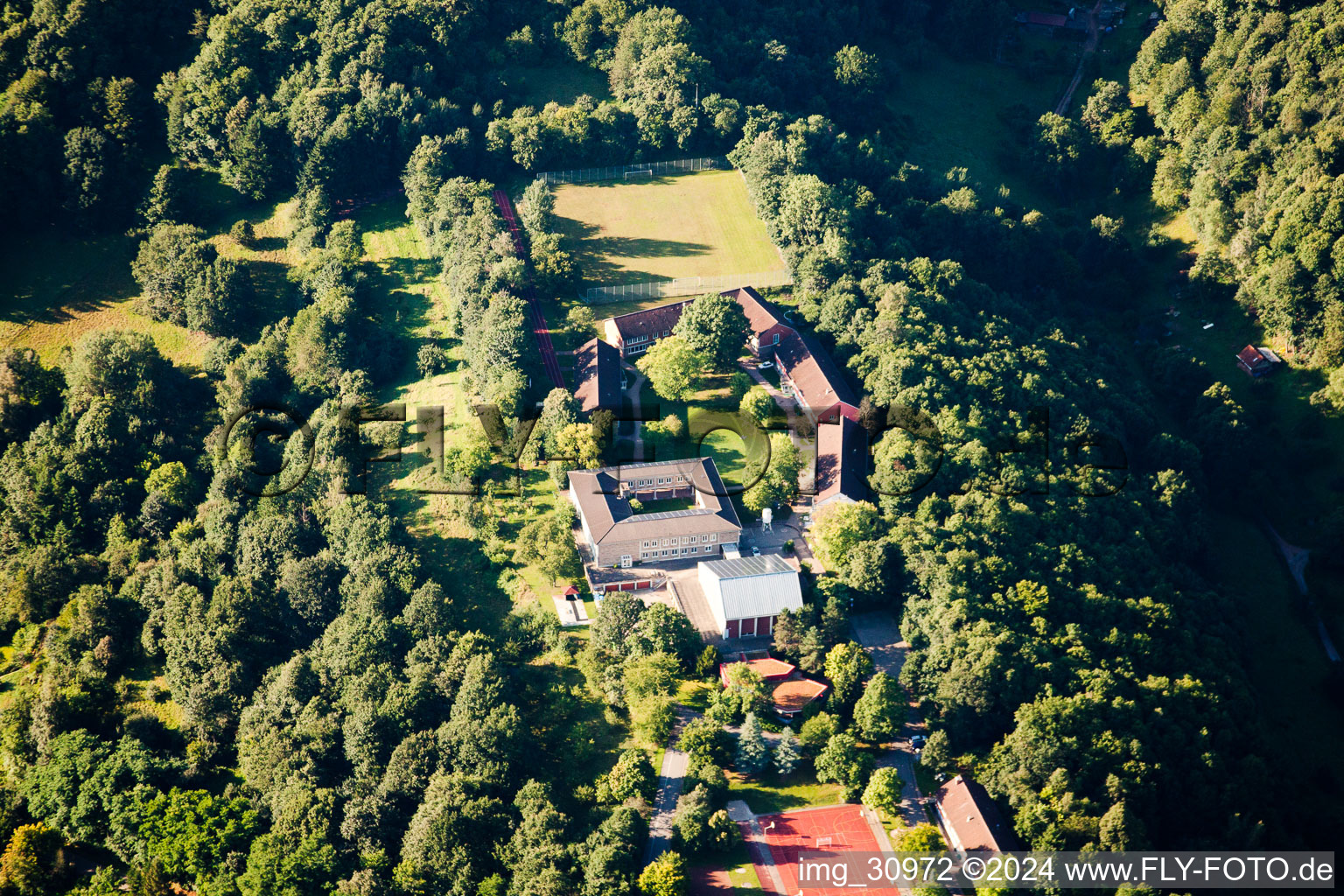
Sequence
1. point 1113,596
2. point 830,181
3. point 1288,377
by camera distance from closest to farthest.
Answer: point 1113,596 → point 1288,377 → point 830,181

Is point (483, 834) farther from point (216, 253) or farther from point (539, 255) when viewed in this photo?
point (216, 253)

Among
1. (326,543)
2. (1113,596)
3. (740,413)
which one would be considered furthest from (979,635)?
(326,543)

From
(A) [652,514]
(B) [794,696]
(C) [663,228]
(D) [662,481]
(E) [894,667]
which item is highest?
(C) [663,228]

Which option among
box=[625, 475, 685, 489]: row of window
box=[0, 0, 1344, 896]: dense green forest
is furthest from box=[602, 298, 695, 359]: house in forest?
box=[625, 475, 685, 489]: row of window

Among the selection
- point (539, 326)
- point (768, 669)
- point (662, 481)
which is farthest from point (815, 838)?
point (539, 326)

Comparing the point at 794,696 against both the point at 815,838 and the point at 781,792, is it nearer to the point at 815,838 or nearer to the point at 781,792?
the point at 781,792

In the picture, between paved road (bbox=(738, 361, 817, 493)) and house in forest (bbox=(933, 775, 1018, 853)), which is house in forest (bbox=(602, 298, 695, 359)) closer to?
paved road (bbox=(738, 361, 817, 493))
